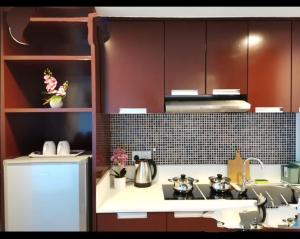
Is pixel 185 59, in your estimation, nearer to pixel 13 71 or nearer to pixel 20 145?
pixel 13 71

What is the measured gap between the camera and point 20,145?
1.68 m

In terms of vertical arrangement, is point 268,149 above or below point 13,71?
Answer: below

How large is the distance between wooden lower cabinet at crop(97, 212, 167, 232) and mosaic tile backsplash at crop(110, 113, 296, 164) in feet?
2.11

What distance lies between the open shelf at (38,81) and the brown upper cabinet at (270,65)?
1.24 m

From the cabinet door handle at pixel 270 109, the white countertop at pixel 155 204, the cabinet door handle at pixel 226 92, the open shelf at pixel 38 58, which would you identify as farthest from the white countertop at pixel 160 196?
the open shelf at pixel 38 58

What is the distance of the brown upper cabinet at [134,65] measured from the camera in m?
1.87

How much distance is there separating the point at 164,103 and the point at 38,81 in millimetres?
993

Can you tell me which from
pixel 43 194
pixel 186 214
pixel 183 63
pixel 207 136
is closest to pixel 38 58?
pixel 43 194

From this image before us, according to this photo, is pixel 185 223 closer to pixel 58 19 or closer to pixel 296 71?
pixel 296 71

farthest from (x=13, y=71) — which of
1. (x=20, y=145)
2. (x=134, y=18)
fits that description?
(x=134, y=18)

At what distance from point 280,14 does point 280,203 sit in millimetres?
1345

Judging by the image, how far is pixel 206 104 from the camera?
185 cm

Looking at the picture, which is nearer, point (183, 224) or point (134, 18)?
point (183, 224)

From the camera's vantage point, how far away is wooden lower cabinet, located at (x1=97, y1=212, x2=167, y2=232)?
1628mm
